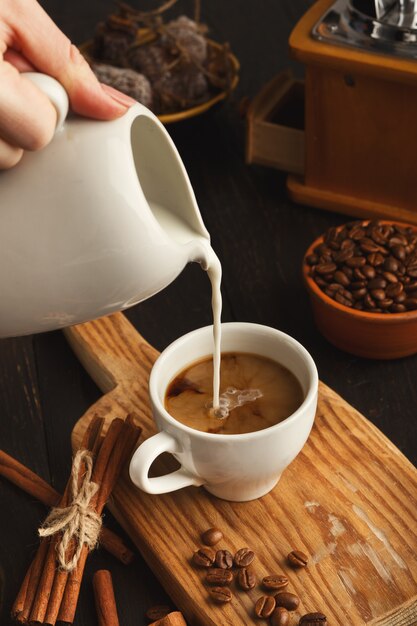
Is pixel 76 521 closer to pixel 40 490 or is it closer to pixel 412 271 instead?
pixel 40 490

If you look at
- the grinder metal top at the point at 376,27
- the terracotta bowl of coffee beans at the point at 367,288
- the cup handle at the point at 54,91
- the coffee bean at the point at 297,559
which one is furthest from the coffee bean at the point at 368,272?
the cup handle at the point at 54,91

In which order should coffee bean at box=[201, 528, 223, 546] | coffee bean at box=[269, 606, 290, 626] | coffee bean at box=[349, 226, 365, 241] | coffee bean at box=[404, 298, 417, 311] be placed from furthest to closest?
1. coffee bean at box=[349, 226, 365, 241]
2. coffee bean at box=[404, 298, 417, 311]
3. coffee bean at box=[201, 528, 223, 546]
4. coffee bean at box=[269, 606, 290, 626]

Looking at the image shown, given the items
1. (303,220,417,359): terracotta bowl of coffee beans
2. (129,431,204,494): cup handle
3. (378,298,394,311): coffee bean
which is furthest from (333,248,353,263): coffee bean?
(129,431,204,494): cup handle

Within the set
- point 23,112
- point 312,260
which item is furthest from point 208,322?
point 23,112

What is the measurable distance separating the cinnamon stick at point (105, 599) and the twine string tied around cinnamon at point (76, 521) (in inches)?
1.5

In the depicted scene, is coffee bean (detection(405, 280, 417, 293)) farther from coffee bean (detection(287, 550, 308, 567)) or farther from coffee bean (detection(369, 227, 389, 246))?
coffee bean (detection(287, 550, 308, 567))

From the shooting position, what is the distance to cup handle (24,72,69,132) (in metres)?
0.86

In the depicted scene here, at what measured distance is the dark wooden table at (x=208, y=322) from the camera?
4.09 ft

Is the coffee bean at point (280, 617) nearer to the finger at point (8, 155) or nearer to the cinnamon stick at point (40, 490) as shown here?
the cinnamon stick at point (40, 490)

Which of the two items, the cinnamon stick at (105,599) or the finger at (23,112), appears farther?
the cinnamon stick at (105,599)

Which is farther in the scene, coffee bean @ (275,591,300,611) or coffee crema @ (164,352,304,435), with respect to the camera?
coffee crema @ (164,352,304,435)

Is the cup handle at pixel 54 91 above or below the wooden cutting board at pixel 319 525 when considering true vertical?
above

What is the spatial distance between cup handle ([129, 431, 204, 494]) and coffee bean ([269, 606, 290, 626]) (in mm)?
199

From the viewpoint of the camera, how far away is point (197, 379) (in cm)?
125
